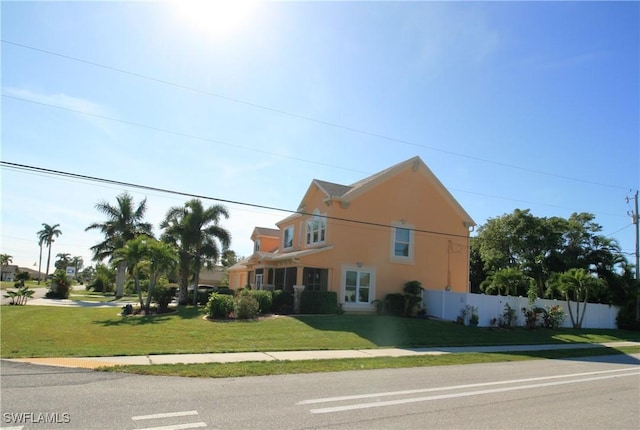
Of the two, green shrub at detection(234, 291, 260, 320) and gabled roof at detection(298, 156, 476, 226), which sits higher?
→ gabled roof at detection(298, 156, 476, 226)

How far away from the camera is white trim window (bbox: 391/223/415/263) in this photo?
81.6 feet

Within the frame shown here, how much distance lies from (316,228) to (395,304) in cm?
634

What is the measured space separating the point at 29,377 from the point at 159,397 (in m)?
2.92

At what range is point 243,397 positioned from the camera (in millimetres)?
7238

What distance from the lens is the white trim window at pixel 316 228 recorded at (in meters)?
24.6

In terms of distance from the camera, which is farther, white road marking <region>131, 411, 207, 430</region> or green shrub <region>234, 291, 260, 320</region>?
green shrub <region>234, 291, 260, 320</region>

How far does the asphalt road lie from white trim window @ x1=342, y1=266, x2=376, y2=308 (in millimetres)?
12856

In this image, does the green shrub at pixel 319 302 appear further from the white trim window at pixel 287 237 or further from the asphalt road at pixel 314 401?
the asphalt road at pixel 314 401

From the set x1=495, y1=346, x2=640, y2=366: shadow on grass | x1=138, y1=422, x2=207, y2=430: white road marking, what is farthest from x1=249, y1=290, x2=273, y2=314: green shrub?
x1=138, y1=422, x2=207, y2=430: white road marking

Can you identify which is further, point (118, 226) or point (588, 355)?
point (118, 226)

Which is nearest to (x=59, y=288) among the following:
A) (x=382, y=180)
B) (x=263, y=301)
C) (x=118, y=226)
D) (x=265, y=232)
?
(x=118, y=226)

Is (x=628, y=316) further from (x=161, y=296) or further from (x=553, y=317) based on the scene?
(x=161, y=296)

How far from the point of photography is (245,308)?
19.0 meters

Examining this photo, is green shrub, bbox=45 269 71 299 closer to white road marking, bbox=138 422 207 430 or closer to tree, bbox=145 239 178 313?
tree, bbox=145 239 178 313
